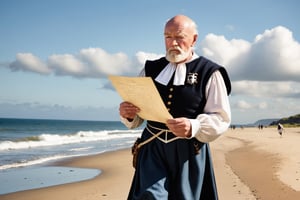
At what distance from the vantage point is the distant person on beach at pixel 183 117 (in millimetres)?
2299

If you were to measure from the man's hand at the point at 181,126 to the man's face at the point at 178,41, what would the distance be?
44cm

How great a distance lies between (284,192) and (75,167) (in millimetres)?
6232

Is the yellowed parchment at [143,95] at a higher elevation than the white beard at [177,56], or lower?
lower

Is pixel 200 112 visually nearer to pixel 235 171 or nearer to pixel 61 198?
pixel 61 198

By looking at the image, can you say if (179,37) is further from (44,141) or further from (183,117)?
(44,141)

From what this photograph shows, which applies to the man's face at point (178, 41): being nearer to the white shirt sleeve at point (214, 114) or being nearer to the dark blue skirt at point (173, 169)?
the white shirt sleeve at point (214, 114)

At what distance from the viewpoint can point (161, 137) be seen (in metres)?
2.40

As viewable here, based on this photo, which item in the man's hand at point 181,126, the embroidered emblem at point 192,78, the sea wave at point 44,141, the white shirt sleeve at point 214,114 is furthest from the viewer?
the sea wave at point 44,141

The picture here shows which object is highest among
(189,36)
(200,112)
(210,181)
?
(189,36)

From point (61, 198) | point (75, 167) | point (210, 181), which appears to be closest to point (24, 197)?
point (61, 198)

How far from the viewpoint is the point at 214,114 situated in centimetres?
229

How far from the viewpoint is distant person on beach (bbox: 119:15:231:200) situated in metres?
2.30

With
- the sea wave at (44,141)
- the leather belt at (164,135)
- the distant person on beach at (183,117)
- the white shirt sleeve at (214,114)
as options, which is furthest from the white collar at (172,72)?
the sea wave at (44,141)

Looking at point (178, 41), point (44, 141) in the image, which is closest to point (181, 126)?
point (178, 41)
